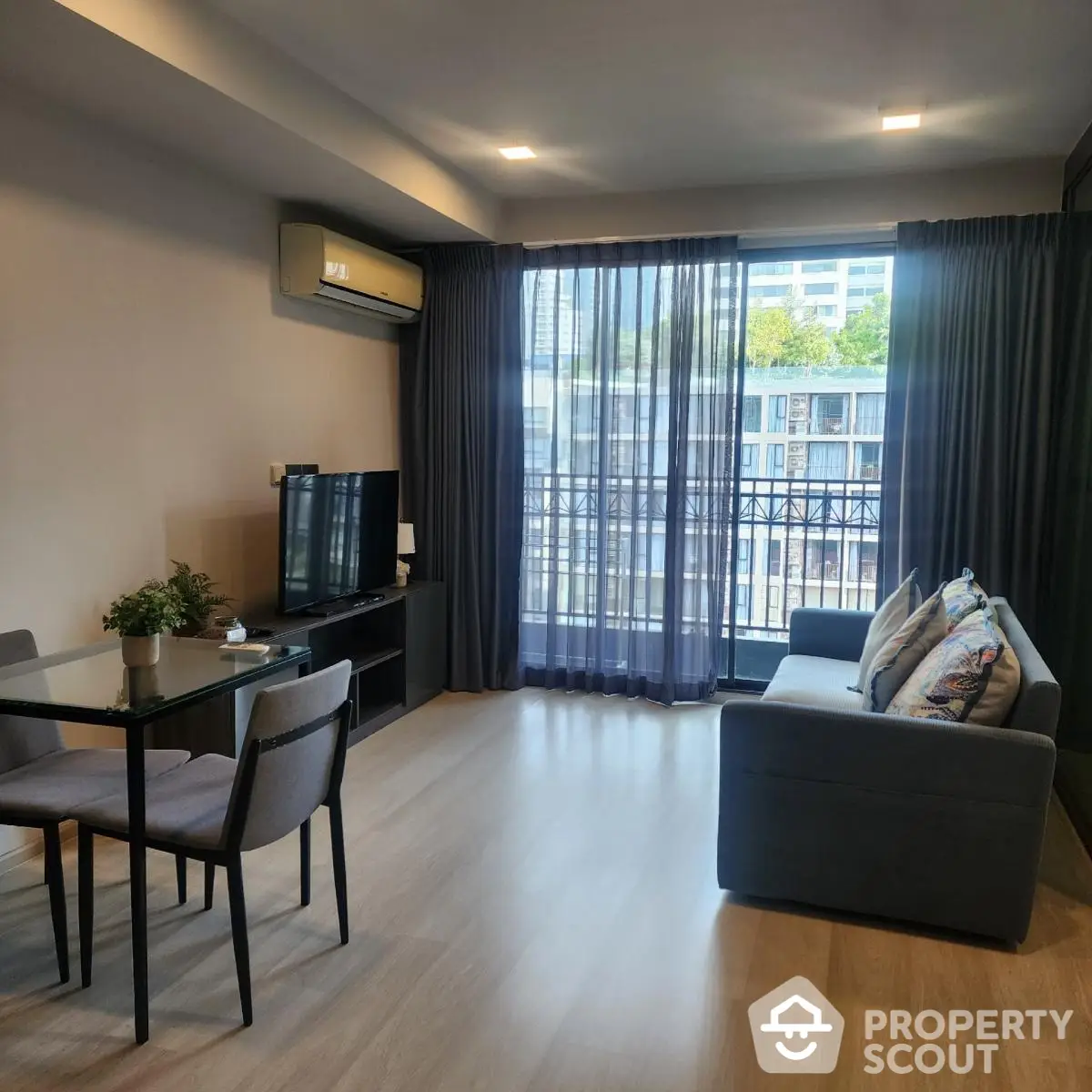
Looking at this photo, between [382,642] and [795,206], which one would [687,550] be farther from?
[795,206]

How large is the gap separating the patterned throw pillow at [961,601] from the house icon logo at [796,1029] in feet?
4.16

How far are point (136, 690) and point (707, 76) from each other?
2810mm

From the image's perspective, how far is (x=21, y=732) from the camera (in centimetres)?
260

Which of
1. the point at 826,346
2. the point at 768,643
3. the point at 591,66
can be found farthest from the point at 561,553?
the point at 591,66

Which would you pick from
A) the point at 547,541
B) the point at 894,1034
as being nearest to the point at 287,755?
the point at 894,1034

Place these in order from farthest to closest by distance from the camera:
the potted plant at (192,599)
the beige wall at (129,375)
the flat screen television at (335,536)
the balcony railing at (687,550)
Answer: the balcony railing at (687,550) < the flat screen television at (335,536) < the potted plant at (192,599) < the beige wall at (129,375)

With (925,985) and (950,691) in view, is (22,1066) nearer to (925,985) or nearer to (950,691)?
(925,985)

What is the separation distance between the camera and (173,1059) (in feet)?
6.70

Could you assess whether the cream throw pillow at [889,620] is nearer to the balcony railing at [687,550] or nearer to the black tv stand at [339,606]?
the balcony railing at [687,550]

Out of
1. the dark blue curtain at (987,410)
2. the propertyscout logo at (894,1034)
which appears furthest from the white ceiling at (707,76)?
the propertyscout logo at (894,1034)

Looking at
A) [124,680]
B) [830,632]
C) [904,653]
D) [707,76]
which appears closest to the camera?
[124,680]

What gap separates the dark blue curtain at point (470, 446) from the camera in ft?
16.4

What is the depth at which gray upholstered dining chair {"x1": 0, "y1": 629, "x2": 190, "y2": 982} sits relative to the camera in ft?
7.57

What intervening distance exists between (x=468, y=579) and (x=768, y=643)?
1866mm
